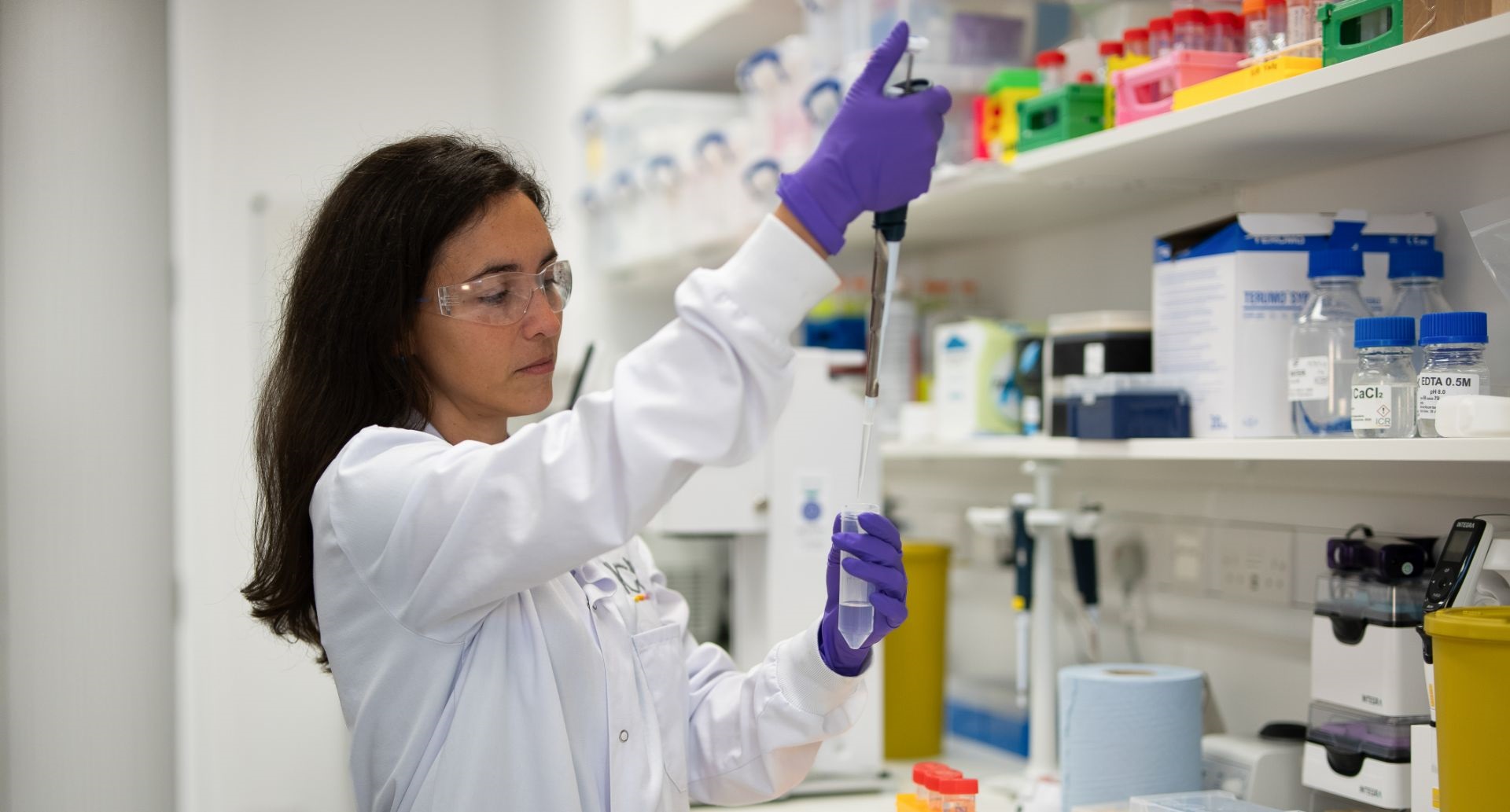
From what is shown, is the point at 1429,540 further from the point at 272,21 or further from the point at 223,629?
the point at 272,21

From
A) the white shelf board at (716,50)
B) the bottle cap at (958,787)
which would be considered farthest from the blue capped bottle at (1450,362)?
the white shelf board at (716,50)

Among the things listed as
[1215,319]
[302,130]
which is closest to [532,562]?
[1215,319]

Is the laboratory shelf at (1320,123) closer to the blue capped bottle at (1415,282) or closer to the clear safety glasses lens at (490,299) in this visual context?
the blue capped bottle at (1415,282)

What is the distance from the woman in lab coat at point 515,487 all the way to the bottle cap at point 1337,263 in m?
0.58

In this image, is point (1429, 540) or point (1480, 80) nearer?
point (1480, 80)

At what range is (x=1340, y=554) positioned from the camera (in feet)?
4.83

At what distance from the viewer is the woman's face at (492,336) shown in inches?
48.6

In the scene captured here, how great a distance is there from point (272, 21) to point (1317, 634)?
1.78 metres

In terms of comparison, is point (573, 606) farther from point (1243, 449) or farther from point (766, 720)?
point (1243, 449)

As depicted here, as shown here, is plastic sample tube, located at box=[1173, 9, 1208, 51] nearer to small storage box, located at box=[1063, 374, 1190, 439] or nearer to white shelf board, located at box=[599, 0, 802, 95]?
small storage box, located at box=[1063, 374, 1190, 439]

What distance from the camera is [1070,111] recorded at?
1638 millimetres

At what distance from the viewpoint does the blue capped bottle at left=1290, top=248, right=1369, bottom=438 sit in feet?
4.59

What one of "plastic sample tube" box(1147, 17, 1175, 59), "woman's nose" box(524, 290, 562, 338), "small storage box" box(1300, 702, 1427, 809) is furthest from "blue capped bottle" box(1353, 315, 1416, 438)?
"woman's nose" box(524, 290, 562, 338)

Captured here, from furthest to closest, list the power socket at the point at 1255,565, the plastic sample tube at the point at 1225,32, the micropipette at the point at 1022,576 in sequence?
1. the micropipette at the point at 1022,576
2. the power socket at the point at 1255,565
3. the plastic sample tube at the point at 1225,32
